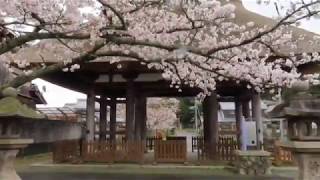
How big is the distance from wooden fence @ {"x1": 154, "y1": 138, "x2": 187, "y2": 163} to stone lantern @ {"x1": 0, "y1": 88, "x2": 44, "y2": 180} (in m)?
8.74

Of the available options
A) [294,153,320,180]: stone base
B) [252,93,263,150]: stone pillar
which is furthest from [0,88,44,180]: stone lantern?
[252,93,263,150]: stone pillar

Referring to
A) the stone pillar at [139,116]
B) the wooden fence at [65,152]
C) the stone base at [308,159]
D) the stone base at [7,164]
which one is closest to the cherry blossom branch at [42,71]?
the stone base at [7,164]

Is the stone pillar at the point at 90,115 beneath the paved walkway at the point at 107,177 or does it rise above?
above

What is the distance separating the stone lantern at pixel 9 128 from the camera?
25.8ft

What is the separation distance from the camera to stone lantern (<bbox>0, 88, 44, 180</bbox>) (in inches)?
310

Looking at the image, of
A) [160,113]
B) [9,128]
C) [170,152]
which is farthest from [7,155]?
[160,113]

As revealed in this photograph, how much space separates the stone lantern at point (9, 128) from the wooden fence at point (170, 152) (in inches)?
344

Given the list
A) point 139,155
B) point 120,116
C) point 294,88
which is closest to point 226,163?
point 139,155

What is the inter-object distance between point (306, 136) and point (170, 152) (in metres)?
9.75

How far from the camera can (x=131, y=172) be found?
579 inches

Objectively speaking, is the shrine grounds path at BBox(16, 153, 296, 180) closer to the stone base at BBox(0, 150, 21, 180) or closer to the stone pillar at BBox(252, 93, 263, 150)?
the stone pillar at BBox(252, 93, 263, 150)

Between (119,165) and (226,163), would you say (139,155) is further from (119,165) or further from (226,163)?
(226,163)

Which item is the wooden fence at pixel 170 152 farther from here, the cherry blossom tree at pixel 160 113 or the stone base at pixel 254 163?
the cherry blossom tree at pixel 160 113

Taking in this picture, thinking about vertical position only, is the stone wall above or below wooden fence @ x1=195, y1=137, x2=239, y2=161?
above
